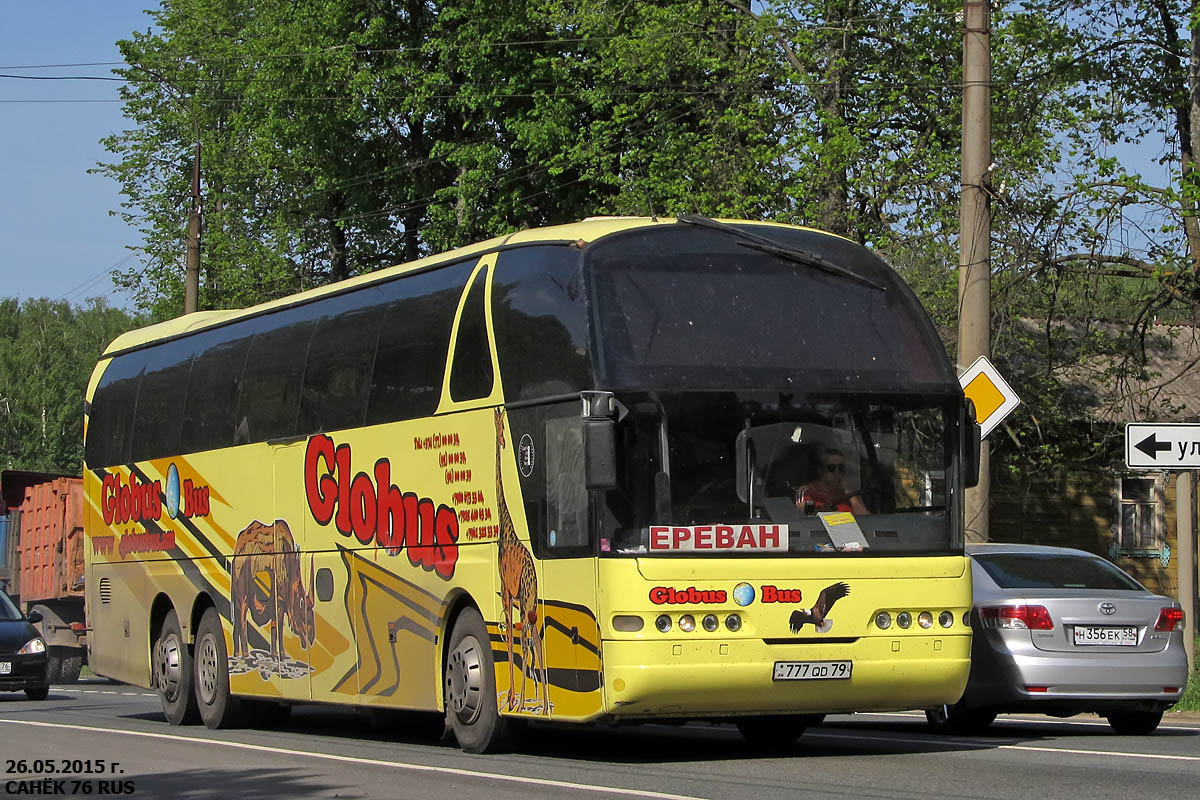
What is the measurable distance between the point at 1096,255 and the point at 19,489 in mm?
19228

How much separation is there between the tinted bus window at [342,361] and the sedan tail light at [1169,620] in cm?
636

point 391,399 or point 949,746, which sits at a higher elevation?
point 391,399

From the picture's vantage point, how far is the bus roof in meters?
12.1

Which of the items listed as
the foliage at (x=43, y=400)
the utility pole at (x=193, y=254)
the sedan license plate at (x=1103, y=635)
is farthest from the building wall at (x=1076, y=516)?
the foliage at (x=43, y=400)

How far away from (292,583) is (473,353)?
388 centimetres

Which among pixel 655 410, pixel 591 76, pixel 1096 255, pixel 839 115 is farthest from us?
pixel 591 76

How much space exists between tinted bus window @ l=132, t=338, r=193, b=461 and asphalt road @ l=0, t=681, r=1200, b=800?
10.2ft

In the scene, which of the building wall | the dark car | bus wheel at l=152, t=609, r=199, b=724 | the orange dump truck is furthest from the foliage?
bus wheel at l=152, t=609, r=199, b=724

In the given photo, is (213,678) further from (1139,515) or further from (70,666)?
(1139,515)

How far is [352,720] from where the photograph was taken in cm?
1894

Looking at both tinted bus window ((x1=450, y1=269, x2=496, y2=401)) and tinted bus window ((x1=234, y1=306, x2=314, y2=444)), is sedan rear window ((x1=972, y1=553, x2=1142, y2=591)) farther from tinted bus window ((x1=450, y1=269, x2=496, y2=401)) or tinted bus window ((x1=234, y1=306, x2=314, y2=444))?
tinted bus window ((x1=234, y1=306, x2=314, y2=444))

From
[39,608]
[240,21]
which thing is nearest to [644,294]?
[39,608]

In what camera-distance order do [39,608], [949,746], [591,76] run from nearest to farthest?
1. [949,746]
2. [39,608]
3. [591,76]

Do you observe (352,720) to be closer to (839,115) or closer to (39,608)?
(39,608)
